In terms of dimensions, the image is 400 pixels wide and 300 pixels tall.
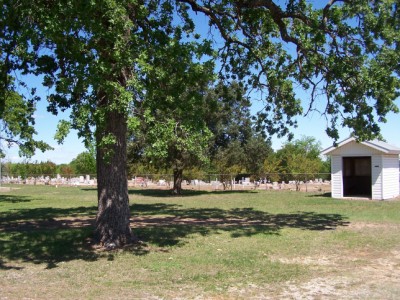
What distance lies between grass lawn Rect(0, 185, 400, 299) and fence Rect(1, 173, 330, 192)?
2395 cm

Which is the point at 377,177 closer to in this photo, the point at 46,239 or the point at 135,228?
the point at 135,228

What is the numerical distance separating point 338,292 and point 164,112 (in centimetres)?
488

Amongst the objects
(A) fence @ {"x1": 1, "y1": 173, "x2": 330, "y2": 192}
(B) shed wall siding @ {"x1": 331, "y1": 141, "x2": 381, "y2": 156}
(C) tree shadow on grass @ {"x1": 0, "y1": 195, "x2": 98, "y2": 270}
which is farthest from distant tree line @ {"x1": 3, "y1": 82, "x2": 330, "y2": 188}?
(B) shed wall siding @ {"x1": 331, "y1": 141, "x2": 381, "y2": 156}

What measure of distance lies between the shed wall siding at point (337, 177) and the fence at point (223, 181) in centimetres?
836


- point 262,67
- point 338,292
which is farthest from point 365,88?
point 338,292

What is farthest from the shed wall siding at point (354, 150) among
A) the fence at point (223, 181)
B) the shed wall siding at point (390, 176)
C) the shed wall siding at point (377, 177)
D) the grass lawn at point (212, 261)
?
the grass lawn at point (212, 261)

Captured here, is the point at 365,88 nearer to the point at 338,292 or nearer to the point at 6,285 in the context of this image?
the point at 338,292

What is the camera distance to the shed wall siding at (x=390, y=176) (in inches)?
1019

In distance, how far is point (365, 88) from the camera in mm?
12375

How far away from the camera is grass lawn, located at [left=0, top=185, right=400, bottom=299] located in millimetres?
7090

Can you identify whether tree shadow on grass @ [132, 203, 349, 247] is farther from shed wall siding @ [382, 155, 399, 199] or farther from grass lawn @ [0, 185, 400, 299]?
shed wall siding @ [382, 155, 399, 199]

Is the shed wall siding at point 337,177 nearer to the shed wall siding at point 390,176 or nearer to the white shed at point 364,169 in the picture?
the white shed at point 364,169

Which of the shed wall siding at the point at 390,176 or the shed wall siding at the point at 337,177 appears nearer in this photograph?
the shed wall siding at the point at 390,176

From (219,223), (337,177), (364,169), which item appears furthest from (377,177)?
(219,223)
